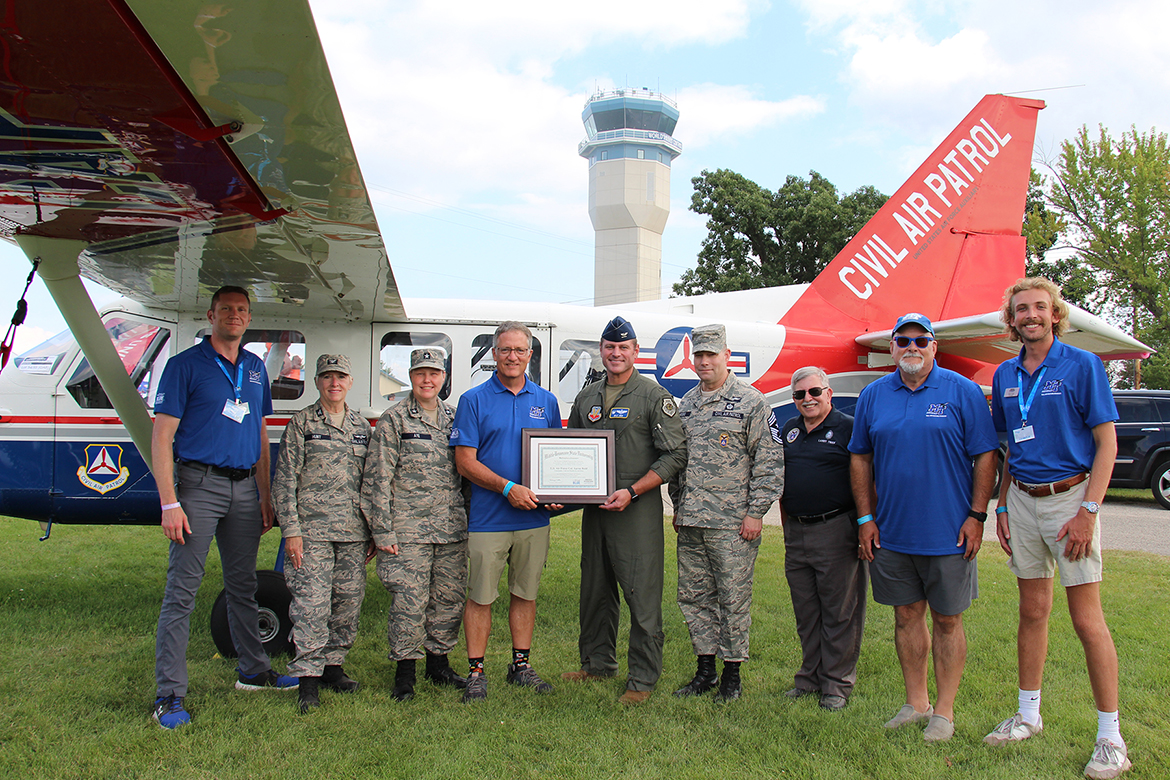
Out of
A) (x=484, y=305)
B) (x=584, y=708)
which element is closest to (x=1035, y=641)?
(x=584, y=708)

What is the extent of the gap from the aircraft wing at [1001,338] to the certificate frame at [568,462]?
3403mm

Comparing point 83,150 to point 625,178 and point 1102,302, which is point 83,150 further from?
point 625,178

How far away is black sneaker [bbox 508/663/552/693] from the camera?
4193 mm

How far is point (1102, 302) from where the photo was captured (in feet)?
80.0

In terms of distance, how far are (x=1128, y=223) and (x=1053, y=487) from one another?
1035 inches

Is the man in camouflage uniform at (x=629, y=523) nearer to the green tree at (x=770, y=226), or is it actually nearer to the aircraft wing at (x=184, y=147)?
the aircraft wing at (x=184, y=147)

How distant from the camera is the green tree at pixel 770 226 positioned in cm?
2775

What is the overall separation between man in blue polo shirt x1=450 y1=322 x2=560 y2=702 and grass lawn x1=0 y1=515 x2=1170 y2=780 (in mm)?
354

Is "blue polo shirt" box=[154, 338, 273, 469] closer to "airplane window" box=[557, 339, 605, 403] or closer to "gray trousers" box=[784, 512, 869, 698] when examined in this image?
"airplane window" box=[557, 339, 605, 403]

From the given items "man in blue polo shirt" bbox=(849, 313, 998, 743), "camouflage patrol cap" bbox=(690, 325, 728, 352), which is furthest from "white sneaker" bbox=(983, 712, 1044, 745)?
"camouflage patrol cap" bbox=(690, 325, 728, 352)

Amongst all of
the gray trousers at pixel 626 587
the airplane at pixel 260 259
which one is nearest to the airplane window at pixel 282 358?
the airplane at pixel 260 259

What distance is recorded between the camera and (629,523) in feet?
13.9

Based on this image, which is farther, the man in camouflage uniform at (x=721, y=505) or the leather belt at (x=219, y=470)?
the man in camouflage uniform at (x=721, y=505)

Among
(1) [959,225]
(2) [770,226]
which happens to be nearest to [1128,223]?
(2) [770,226]
